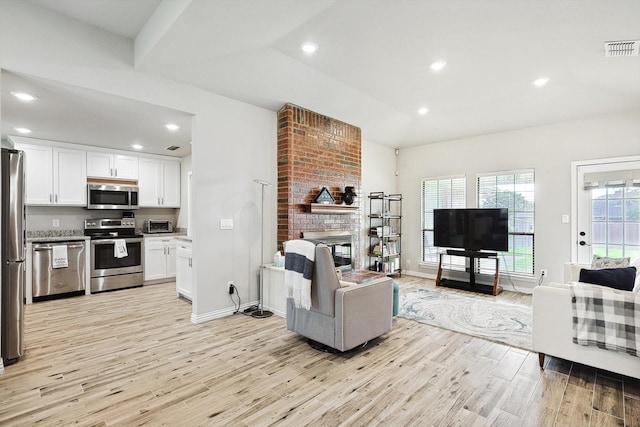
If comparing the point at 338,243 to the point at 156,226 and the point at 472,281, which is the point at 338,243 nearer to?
the point at 472,281

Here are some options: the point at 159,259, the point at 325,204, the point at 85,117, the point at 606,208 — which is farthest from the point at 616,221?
the point at 159,259

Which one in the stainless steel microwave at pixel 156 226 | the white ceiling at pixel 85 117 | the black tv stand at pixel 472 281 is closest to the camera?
the white ceiling at pixel 85 117

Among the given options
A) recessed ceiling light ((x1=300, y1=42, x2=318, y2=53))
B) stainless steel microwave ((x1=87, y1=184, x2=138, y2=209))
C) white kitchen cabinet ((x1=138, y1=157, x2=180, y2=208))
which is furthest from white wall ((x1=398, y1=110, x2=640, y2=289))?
stainless steel microwave ((x1=87, y1=184, x2=138, y2=209))

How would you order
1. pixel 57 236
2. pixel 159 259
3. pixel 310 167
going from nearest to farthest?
pixel 310 167 < pixel 57 236 < pixel 159 259

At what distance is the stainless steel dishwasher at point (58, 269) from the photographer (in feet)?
15.3

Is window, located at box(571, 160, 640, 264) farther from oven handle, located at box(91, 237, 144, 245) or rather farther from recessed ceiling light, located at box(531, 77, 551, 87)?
oven handle, located at box(91, 237, 144, 245)

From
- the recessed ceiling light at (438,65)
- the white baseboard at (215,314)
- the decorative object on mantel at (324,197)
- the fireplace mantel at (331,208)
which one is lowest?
the white baseboard at (215,314)

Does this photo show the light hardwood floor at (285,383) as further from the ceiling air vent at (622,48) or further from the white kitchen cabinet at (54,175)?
the ceiling air vent at (622,48)

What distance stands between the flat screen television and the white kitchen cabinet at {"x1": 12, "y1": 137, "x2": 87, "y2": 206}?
6298 mm

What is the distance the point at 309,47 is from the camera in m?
3.31

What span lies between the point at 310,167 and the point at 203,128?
1.56 meters

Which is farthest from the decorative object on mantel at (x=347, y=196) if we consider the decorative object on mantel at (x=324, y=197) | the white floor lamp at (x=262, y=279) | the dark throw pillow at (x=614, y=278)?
the dark throw pillow at (x=614, y=278)

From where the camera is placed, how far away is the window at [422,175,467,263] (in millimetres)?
5980

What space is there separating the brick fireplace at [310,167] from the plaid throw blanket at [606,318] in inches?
121
